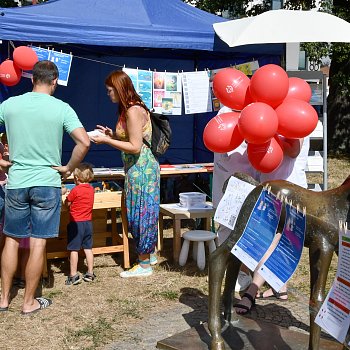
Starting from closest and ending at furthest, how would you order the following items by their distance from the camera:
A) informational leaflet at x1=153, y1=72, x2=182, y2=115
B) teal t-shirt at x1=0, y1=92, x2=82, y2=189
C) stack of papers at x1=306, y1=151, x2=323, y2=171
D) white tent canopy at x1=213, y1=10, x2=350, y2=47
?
1. teal t-shirt at x1=0, y1=92, x2=82, y2=189
2. white tent canopy at x1=213, y1=10, x2=350, y2=47
3. informational leaflet at x1=153, y1=72, x2=182, y2=115
4. stack of papers at x1=306, y1=151, x2=323, y2=171

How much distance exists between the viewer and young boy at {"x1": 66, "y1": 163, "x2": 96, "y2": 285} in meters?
4.87

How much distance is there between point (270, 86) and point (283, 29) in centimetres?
281

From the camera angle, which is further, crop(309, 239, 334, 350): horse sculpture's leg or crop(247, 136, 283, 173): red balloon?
crop(247, 136, 283, 173): red balloon

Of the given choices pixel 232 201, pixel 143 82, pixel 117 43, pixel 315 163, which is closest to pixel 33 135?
pixel 232 201

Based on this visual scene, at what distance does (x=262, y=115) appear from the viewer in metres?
3.34

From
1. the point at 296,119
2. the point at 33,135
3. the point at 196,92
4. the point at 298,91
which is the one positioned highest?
the point at 196,92

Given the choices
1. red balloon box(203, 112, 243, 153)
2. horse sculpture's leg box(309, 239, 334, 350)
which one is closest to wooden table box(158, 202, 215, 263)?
red balloon box(203, 112, 243, 153)

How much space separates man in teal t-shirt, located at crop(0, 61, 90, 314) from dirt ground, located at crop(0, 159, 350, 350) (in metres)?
0.32

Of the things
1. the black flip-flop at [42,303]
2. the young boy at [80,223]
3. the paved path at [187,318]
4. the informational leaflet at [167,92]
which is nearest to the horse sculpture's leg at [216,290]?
the paved path at [187,318]

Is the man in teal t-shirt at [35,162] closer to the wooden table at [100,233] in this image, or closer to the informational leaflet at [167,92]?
the wooden table at [100,233]

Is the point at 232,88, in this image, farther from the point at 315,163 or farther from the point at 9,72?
the point at 315,163

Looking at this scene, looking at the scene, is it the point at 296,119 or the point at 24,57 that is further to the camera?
the point at 24,57

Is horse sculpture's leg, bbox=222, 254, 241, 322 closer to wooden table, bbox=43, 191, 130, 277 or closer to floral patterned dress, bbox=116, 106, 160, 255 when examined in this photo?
floral patterned dress, bbox=116, 106, 160, 255

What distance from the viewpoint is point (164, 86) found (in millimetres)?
6324
